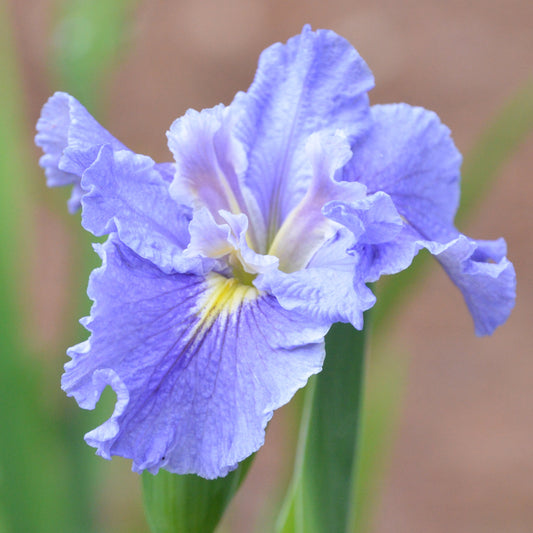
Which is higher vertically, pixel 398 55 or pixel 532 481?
pixel 398 55

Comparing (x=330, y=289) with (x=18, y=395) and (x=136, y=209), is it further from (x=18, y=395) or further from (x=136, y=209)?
(x=18, y=395)

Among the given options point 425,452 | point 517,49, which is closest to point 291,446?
point 425,452

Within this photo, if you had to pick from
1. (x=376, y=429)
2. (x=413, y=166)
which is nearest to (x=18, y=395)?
(x=376, y=429)

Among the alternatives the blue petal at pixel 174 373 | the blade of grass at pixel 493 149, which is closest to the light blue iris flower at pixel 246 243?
the blue petal at pixel 174 373

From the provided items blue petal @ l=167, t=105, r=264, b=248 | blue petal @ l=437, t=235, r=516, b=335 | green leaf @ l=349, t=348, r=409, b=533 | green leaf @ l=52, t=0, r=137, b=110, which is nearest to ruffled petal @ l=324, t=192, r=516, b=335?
blue petal @ l=437, t=235, r=516, b=335

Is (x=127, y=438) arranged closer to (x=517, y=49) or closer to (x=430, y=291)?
(x=430, y=291)

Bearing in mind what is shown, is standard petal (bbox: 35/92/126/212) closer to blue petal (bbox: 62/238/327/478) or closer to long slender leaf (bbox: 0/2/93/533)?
blue petal (bbox: 62/238/327/478)

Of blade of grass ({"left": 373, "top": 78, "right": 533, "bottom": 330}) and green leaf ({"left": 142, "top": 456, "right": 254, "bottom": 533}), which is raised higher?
blade of grass ({"left": 373, "top": 78, "right": 533, "bottom": 330})

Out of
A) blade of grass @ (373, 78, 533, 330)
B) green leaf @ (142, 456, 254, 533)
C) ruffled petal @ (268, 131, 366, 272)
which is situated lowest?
green leaf @ (142, 456, 254, 533)
